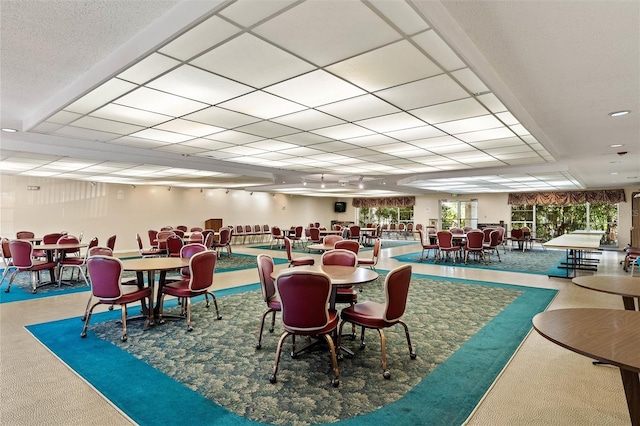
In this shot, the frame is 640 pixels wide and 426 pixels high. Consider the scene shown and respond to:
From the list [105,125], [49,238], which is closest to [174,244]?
[49,238]

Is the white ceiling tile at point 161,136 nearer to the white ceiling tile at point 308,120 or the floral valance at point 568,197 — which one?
the white ceiling tile at point 308,120

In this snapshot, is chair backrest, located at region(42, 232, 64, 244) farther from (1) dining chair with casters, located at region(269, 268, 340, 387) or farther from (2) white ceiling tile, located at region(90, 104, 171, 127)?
(1) dining chair with casters, located at region(269, 268, 340, 387)

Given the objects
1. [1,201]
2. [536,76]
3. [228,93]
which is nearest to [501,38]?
[536,76]

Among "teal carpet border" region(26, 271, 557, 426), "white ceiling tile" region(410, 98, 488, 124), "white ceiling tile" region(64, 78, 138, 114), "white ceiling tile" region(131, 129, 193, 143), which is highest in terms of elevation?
"white ceiling tile" region(410, 98, 488, 124)

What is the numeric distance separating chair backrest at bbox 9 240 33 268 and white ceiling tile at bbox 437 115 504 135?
706 cm

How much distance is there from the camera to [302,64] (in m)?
3.04

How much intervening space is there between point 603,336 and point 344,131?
4331 millimetres

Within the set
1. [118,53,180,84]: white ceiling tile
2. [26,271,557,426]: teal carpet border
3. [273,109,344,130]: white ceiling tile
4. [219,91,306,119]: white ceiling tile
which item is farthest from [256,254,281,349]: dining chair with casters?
[118,53,180,84]: white ceiling tile

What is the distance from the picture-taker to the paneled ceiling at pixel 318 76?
2.38 metres

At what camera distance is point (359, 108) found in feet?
14.0

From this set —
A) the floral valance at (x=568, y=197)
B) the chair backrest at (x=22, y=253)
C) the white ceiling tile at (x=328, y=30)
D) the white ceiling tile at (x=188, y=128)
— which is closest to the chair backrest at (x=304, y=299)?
the white ceiling tile at (x=328, y=30)

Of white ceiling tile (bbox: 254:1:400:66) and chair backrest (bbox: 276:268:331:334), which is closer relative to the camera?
white ceiling tile (bbox: 254:1:400:66)

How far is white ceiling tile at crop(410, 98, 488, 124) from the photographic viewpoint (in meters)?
4.10

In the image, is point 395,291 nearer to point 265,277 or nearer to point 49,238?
point 265,277
